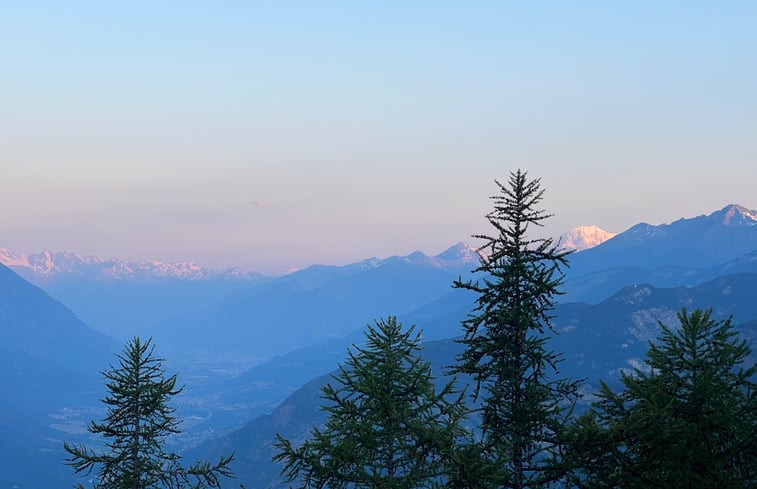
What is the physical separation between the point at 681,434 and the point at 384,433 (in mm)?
10524

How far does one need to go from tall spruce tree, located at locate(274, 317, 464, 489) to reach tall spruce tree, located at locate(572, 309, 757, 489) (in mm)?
5014

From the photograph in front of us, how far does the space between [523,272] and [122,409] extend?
19.9m

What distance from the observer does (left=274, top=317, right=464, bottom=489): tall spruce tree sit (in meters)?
25.4

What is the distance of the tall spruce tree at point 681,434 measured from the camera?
24469 millimetres

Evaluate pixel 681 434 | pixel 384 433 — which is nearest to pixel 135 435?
pixel 384 433

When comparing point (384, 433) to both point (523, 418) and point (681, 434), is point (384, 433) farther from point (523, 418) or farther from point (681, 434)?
point (681, 434)

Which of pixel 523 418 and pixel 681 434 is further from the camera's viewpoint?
pixel 523 418

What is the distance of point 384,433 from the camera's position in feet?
87.2

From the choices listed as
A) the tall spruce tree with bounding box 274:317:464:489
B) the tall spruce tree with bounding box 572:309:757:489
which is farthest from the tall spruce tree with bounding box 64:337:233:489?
the tall spruce tree with bounding box 572:309:757:489

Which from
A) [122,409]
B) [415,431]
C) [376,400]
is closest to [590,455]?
[415,431]

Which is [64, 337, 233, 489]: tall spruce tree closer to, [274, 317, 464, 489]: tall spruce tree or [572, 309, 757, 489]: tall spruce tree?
[274, 317, 464, 489]: tall spruce tree

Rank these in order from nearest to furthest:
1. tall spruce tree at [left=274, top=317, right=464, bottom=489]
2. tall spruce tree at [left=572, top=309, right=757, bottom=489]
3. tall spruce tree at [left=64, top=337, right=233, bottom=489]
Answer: tall spruce tree at [left=572, top=309, right=757, bottom=489] < tall spruce tree at [left=274, top=317, right=464, bottom=489] < tall spruce tree at [left=64, top=337, right=233, bottom=489]

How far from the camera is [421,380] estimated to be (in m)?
27.6

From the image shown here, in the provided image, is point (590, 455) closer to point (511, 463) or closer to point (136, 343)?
point (511, 463)
